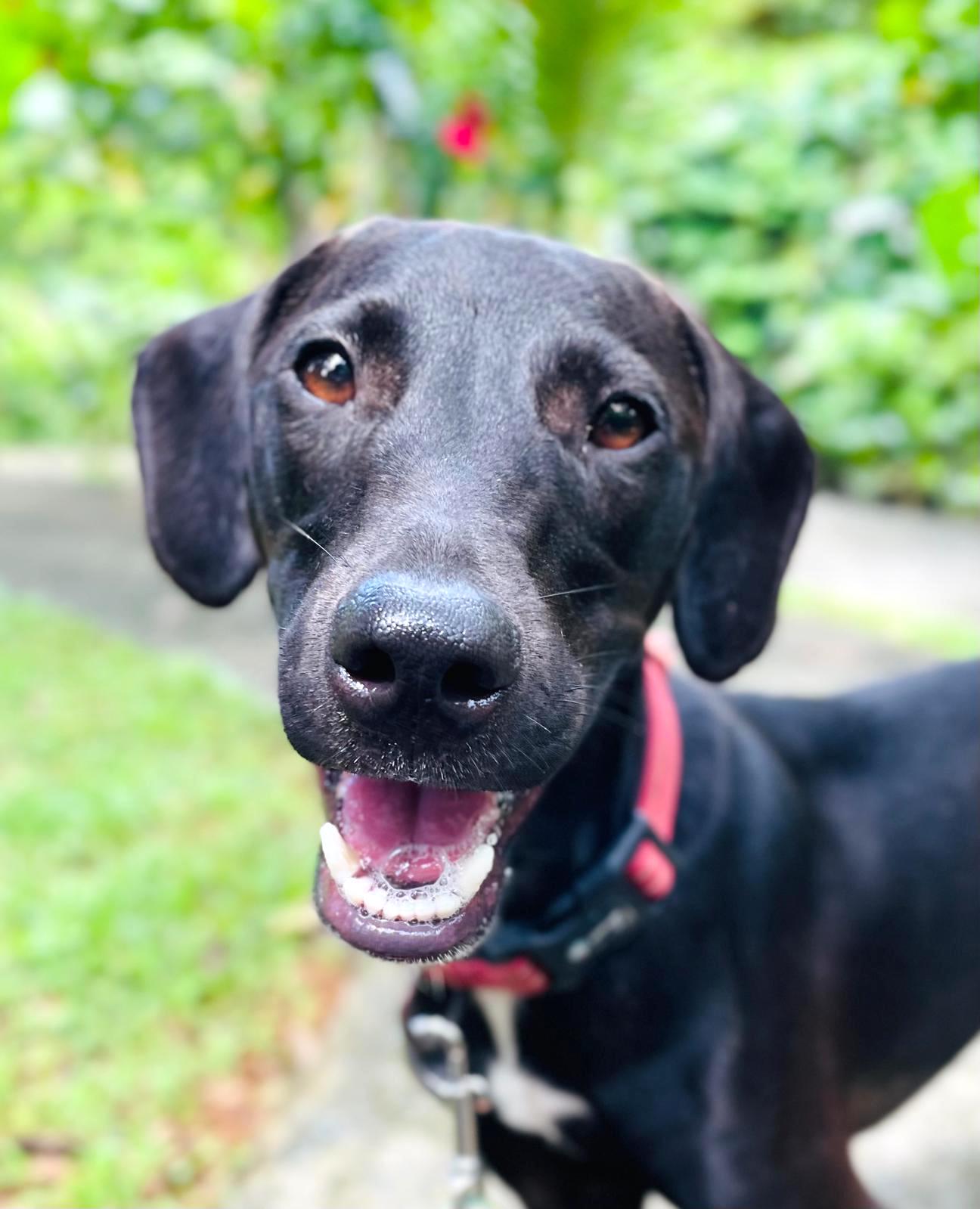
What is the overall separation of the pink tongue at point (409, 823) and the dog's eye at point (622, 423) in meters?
0.55

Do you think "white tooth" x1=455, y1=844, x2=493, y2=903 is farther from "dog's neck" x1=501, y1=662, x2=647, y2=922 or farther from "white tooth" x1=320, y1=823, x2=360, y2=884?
"dog's neck" x1=501, y1=662, x2=647, y2=922

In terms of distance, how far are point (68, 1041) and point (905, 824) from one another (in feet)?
6.61

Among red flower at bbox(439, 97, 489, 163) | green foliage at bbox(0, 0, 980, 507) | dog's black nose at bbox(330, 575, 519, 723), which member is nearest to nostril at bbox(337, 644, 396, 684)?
dog's black nose at bbox(330, 575, 519, 723)

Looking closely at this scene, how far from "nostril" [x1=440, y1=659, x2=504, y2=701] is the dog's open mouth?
20 cm

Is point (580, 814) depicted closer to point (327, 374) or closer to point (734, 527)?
point (734, 527)

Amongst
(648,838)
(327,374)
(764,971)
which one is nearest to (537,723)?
(648,838)

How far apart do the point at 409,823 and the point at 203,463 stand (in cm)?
78

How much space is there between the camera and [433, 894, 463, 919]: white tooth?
1.43 m

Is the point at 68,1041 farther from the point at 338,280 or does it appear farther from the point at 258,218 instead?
the point at 258,218

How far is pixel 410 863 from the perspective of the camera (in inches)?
58.5

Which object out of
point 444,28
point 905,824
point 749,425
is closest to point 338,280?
point 749,425

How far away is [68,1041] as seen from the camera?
9.18 feet

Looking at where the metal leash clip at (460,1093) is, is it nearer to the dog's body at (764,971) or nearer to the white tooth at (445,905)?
the dog's body at (764,971)

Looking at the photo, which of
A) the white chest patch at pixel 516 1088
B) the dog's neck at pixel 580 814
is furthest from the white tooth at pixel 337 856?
the white chest patch at pixel 516 1088
